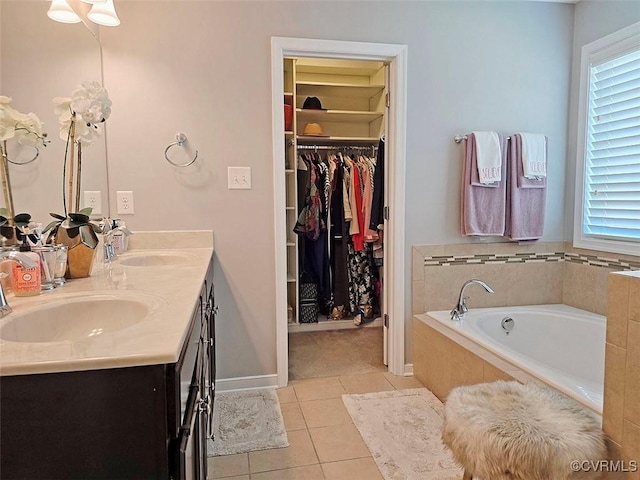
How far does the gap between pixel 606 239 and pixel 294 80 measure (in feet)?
8.29

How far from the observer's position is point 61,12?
169 centimetres

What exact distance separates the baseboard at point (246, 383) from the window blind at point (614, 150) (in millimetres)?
2248

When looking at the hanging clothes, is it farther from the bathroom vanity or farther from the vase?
the bathroom vanity

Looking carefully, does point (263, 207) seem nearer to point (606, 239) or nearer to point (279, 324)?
point (279, 324)

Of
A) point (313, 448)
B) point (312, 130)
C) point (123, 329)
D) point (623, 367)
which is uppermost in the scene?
point (312, 130)

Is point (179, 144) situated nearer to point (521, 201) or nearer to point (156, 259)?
point (156, 259)

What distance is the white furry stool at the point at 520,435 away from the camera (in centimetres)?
121

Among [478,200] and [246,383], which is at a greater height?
[478,200]

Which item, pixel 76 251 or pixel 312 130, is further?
pixel 312 130

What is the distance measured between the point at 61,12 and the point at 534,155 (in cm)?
261

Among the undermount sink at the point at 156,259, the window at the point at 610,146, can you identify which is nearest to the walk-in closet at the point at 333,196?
the window at the point at 610,146

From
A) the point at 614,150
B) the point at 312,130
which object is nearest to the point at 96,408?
the point at 614,150

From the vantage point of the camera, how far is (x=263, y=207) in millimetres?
2479

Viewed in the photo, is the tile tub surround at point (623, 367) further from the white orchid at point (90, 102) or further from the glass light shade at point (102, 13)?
the glass light shade at point (102, 13)
